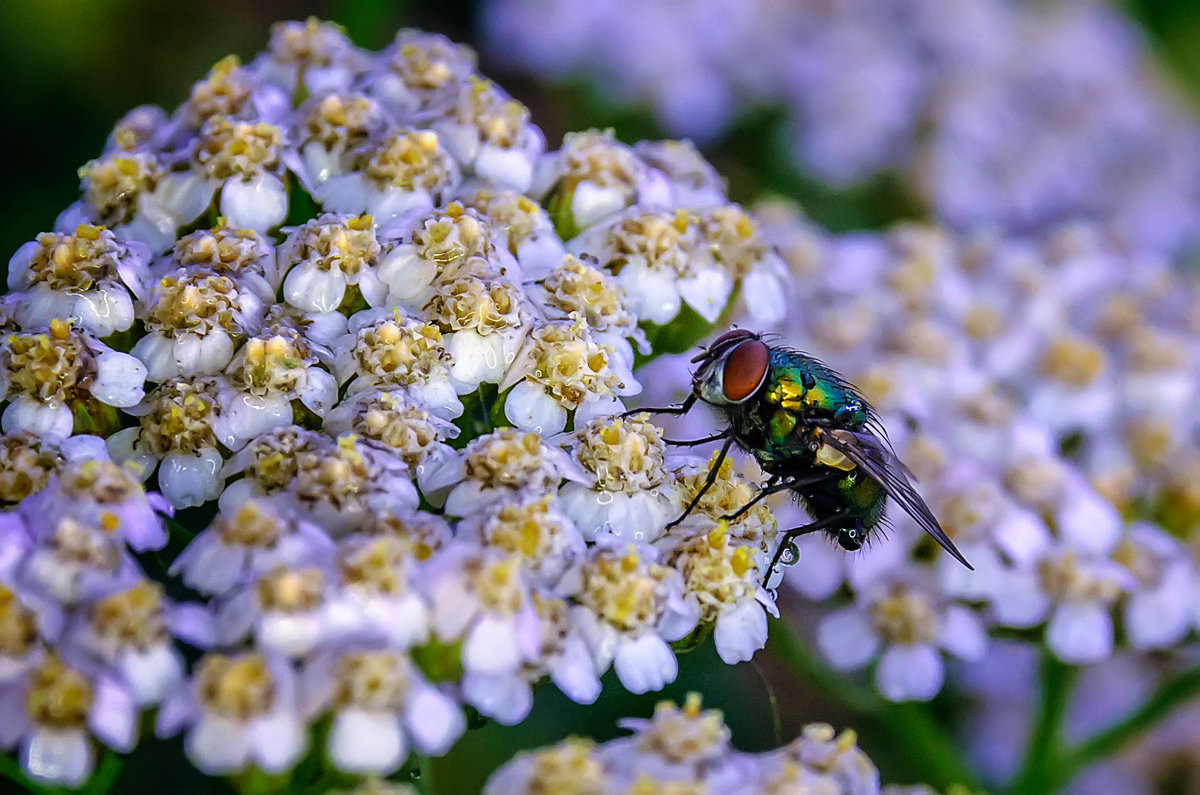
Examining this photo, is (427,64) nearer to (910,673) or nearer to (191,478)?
(191,478)

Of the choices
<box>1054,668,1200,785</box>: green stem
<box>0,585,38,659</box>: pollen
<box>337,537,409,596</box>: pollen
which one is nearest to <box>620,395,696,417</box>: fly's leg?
<box>337,537,409,596</box>: pollen

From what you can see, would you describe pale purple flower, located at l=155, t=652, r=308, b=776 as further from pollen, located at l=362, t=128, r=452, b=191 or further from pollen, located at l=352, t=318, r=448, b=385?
pollen, located at l=362, t=128, r=452, b=191


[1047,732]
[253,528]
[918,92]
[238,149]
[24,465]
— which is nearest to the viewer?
[253,528]

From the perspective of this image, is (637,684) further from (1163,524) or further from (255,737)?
(1163,524)

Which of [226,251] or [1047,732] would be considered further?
[1047,732]

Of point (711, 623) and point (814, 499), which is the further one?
point (814, 499)

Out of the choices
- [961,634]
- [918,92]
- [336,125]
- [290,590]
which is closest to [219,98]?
[336,125]

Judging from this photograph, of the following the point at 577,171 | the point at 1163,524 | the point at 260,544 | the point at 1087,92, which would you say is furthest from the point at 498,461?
the point at 1087,92
